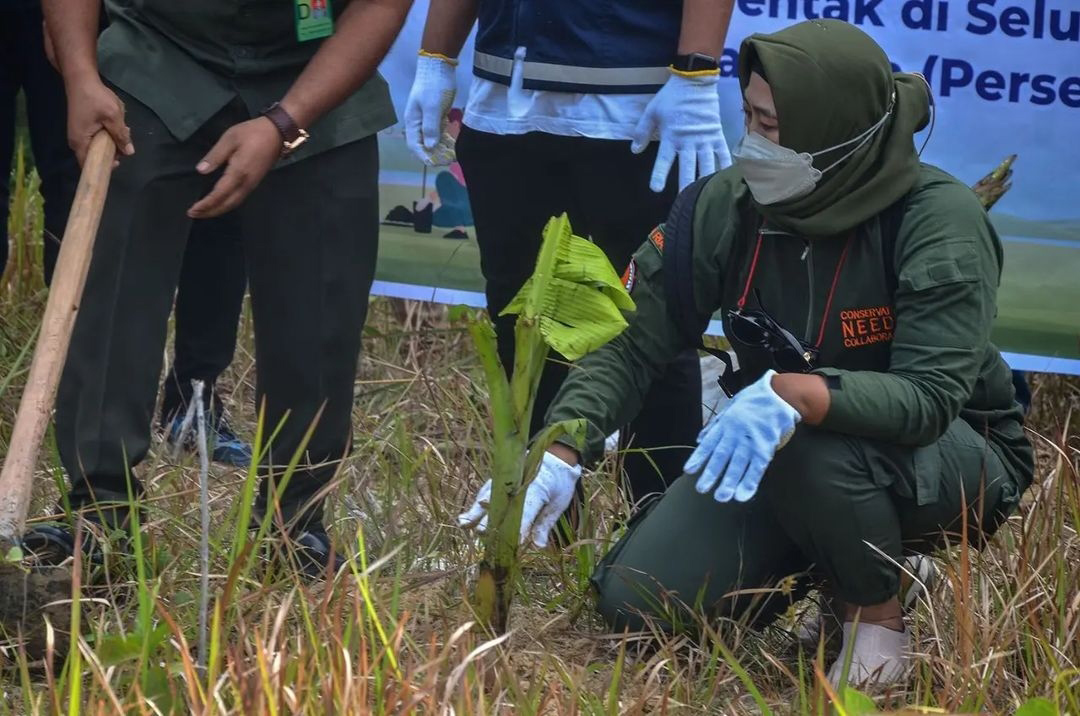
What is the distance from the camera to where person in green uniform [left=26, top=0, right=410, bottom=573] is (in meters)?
2.43

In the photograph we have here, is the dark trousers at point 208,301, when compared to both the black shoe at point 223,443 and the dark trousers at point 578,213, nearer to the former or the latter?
the black shoe at point 223,443

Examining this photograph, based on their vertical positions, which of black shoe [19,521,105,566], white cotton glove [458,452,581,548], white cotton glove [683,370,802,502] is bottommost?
black shoe [19,521,105,566]

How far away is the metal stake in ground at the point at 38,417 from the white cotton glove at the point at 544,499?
0.59 meters

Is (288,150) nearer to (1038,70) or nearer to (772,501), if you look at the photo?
(772,501)

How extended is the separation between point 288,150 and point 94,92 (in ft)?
0.95

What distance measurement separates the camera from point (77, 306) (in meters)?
2.25

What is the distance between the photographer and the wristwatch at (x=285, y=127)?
7.95 feet

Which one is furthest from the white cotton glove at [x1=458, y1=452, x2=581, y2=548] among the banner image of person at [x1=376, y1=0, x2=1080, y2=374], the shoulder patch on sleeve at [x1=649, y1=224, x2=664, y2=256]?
the banner image of person at [x1=376, y1=0, x2=1080, y2=374]

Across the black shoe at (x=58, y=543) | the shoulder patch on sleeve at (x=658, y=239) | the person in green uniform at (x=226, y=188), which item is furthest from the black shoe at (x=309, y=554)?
the shoulder patch on sleeve at (x=658, y=239)

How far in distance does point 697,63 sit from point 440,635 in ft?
3.61

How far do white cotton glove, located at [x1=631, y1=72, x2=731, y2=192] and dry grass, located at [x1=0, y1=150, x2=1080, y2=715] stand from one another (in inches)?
24.2

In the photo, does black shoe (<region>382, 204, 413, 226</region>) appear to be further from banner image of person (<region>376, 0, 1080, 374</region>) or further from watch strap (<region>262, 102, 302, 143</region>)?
watch strap (<region>262, 102, 302, 143</region>)

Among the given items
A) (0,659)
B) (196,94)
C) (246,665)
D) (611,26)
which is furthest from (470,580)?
(611,26)

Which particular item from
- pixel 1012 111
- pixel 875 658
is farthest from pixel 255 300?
pixel 1012 111
